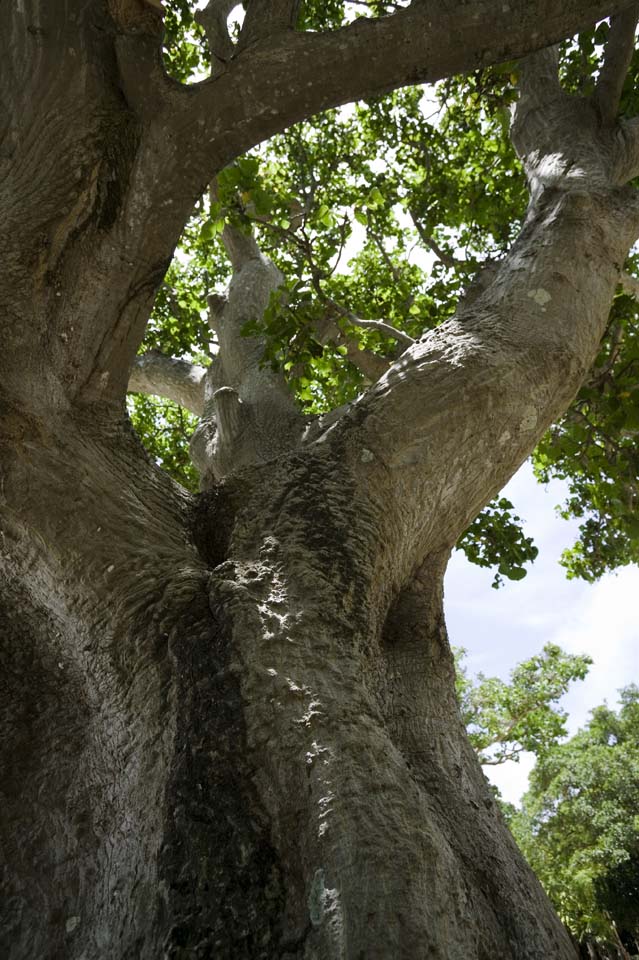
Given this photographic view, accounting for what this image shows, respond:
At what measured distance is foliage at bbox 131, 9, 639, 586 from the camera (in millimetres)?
4453

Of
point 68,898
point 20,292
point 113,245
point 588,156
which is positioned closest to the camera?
point 68,898

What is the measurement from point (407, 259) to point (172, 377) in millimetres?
3801

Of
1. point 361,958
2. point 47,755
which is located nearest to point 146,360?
point 47,755

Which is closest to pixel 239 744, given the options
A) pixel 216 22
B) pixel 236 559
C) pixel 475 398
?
pixel 236 559

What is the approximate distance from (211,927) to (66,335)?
5.74 feet

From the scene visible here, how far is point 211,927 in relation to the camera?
1310 millimetres

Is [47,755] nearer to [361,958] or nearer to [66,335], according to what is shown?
A: [361,958]

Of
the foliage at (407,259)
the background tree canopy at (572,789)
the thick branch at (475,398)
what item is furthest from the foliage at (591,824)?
the thick branch at (475,398)

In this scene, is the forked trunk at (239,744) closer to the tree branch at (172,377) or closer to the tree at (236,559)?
the tree at (236,559)

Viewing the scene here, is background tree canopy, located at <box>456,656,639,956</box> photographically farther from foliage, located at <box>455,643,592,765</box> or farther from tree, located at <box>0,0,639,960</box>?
tree, located at <box>0,0,639,960</box>

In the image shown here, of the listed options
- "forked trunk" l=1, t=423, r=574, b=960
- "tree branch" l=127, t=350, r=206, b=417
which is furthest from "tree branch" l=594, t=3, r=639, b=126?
"tree branch" l=127, t=350, r=206, b=417

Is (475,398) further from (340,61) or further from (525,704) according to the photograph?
(525,704)

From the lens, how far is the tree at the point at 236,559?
1431mm

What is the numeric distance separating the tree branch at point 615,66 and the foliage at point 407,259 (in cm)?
54
